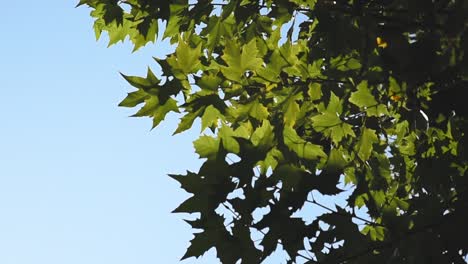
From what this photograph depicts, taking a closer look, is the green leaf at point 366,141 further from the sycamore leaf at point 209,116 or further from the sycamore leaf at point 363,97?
the sycamore leaf at point 209,116

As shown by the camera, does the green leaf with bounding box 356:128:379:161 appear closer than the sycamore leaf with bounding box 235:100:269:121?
No

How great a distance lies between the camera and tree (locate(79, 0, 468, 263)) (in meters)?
2.58

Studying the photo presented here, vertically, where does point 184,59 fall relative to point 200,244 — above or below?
above

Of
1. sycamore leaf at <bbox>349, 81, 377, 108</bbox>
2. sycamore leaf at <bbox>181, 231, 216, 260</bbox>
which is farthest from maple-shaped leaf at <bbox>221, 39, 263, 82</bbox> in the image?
sycamore leaf at <bbox>181, 231, 216, 260</bbox>

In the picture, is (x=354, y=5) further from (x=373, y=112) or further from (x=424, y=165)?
(x=424, y=165)

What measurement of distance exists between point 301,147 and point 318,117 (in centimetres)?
55

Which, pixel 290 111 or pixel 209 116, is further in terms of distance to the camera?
pixel 290 111

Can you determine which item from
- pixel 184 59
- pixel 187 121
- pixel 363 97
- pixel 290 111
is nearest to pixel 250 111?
pixel 290 111

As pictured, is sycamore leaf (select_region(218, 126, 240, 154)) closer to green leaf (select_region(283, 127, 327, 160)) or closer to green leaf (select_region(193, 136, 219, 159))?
green leaf (select_region(193, 136, 219, 159))

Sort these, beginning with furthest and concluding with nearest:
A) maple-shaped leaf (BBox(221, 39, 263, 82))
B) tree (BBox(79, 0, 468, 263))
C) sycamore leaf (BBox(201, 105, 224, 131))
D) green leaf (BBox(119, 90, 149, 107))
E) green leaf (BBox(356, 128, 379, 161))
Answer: green leaf (BBox(356, 128, 379, 161)) → green leaf (BBox(119, 90, 149, 107)) → sycamore leaf (BBox(201, 105, 224, 131)) → maple-shaped leaf (BBox(221, 39, 263, 82)) → tree (BBox(79, 0, 468, 263))

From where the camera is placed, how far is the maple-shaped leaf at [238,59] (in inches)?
122

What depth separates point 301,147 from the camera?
2902 millimetres

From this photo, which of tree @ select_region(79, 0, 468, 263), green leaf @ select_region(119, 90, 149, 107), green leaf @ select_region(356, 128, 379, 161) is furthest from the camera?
green leaf @ select_region(356, 128, 379, 161)

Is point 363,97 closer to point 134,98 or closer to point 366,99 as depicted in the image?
point 366,99
